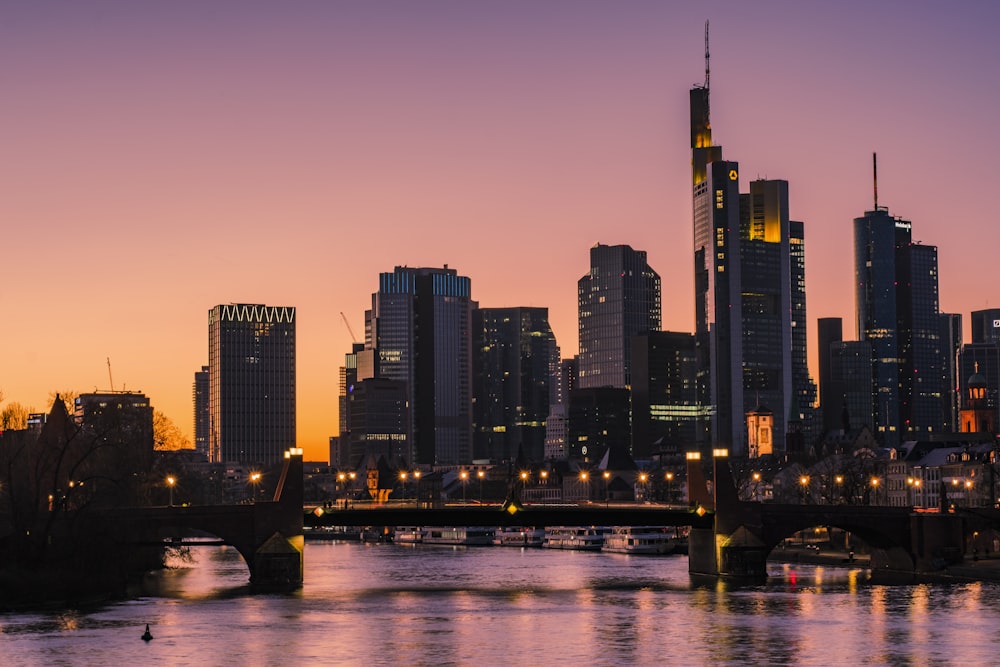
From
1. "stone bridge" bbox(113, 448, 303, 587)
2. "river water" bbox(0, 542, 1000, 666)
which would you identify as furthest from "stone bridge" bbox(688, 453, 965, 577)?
"stone bridge" bbox(113, 448, 303, 587)

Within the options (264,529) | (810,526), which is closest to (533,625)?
(264,529)

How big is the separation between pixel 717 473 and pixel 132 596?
185 feet

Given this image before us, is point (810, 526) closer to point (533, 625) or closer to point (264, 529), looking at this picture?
point (264, 529)

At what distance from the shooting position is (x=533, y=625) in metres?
125

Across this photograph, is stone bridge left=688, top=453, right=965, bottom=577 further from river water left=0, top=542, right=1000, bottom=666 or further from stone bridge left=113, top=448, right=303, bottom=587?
A: stone bridge left=113, top=448, right=303, bottom=587

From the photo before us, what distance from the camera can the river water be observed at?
4183 inches

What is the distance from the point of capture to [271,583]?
162 m

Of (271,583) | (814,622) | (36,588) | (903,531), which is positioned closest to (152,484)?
(271,583)

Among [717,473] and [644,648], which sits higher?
[717,473]

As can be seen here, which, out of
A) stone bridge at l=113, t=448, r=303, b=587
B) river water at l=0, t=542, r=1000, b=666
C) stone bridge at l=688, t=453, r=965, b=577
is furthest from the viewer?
stone bridge at l=688, t=453, r=965, b=577

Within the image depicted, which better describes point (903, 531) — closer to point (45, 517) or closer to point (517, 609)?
point (517, 609)

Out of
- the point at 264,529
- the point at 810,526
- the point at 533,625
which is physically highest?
the point at 264,529

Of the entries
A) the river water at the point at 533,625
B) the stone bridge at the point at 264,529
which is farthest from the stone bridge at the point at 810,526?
the stone bridge at the point at 264,529

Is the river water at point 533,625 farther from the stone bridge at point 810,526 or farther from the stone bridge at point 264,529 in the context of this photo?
the stone bridge at point 810,526
